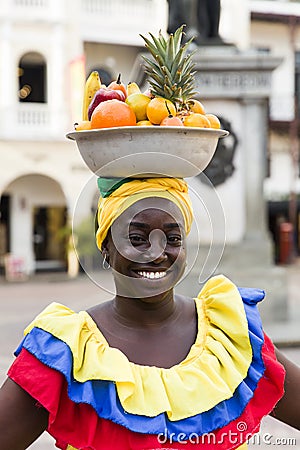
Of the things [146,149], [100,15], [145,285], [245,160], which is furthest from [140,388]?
[100,15]

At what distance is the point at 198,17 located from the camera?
26.9 feet

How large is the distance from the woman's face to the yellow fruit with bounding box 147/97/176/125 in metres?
0.22

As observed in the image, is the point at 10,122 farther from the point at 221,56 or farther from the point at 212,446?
the point at 212,446

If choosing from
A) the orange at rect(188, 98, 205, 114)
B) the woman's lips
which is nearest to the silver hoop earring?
the woman's lips

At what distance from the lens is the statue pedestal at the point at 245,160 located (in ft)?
25.4

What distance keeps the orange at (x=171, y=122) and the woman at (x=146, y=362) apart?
15 cm

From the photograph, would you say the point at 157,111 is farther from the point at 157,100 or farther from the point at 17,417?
the point at 17,417

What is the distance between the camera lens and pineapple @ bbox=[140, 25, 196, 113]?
2037mm

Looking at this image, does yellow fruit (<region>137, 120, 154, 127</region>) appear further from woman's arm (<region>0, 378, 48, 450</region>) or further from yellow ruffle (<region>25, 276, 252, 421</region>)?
woman's arm (<region>0, 378, 48, 450</region>)

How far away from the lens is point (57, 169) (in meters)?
19.0

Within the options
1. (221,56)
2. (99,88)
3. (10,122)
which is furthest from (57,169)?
(99,88)

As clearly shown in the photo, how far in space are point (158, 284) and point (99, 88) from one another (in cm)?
64

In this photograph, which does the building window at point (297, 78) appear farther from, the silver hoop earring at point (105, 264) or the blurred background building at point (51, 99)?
the silver hoop earring at point (105, 264)

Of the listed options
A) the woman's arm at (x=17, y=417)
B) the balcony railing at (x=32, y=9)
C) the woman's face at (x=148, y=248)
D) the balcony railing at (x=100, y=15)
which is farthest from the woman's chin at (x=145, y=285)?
the balcony railing at (x=32, y=9)
